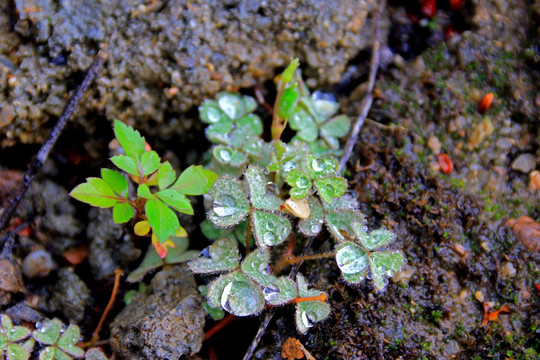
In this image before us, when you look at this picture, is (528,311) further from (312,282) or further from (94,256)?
(94,256)

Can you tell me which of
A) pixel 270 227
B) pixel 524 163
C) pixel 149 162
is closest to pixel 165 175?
pixel 149 162

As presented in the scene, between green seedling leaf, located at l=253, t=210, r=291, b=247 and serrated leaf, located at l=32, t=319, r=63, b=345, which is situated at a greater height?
green seedling leaf, located at l=253, t=210, r=291, b=247

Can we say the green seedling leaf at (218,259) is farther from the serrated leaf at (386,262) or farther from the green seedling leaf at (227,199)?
the serrated leaf at (386,262)

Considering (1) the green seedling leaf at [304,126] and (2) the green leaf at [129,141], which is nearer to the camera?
(2) the green leaf at [129,141]

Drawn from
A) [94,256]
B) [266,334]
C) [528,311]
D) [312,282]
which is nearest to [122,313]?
[94,256]

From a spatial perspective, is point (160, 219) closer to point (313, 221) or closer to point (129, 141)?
point (129, 141)

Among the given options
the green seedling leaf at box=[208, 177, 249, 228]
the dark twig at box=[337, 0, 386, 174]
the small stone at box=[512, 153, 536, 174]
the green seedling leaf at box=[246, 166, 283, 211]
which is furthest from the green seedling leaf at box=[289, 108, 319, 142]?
the small stone at box=[512, 153, 536, 174]

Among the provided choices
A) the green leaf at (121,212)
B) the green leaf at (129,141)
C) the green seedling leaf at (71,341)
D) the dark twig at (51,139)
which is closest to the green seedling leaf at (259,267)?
the green leaf at (121,212)

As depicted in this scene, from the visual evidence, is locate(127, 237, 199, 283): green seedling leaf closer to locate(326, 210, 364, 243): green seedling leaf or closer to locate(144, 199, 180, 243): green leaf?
locate(144, 199, 180, 243): green leaf
